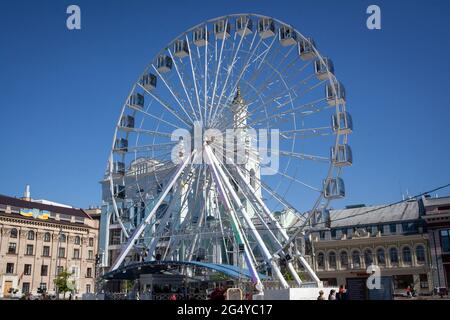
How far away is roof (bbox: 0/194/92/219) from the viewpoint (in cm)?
7657

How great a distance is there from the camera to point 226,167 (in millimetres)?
39250

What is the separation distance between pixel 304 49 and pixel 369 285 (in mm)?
19726

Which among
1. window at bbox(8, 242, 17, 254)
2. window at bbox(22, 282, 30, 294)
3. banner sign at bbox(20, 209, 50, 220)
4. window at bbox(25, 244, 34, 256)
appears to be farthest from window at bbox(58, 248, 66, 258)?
window at bbox(8, 242, 17, 254)

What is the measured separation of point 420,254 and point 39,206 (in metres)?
55.5

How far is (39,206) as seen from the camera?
80875mm

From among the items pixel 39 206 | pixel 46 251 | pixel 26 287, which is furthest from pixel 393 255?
pixel 39 206

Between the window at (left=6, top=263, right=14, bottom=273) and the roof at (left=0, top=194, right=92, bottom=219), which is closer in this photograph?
the window at (left=6, top=263, right=14, bottom=273)

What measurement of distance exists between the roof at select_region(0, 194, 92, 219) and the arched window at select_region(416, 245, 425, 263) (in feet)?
168

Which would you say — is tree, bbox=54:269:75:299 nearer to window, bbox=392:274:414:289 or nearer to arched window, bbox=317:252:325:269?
arched window, bbox=317:252:325:269

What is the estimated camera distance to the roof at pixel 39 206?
7657cm

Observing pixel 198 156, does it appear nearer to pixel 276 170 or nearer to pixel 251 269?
pixel 276 170

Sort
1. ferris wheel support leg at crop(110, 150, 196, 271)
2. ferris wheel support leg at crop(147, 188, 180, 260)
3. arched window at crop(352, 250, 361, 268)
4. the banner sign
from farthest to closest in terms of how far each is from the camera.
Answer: the banner sign, arched window at crop(352, 250, 361, 268), ferris wheel support leg at crop(147, 188, 180, 260), ferris wheel support leg at crop(110, 150, 196, 271)

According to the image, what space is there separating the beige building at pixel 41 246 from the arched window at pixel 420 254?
46.8 metres
